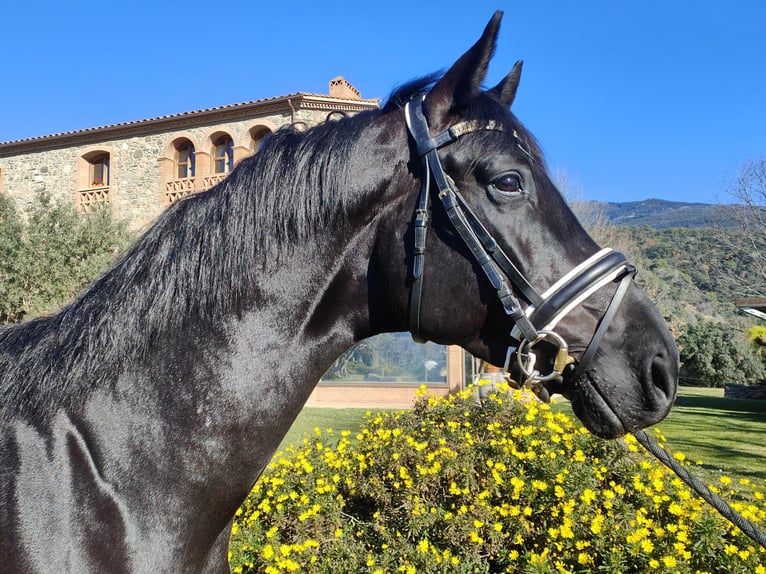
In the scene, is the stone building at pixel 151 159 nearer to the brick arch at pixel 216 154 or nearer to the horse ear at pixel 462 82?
the brick arch at pixel 216 154

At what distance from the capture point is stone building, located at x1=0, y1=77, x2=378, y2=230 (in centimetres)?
1636

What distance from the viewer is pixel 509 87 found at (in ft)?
5.68

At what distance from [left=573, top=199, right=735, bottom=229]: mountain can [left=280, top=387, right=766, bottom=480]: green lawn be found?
9.57 metres

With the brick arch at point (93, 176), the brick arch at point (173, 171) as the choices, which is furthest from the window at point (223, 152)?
the brick arch at point (93, 176)

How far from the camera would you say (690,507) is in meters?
3.21

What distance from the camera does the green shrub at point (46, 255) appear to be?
1281cm

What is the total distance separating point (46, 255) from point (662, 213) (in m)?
133

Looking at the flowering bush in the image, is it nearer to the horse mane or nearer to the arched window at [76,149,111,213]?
the horse mane

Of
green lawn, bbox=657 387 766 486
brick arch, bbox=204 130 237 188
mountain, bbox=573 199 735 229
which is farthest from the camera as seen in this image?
mountain, bbox=573 199 735 229

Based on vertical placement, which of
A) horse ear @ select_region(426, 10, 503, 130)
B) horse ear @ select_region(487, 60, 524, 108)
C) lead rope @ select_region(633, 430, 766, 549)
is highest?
horse ear @ select_region(487, 60, 524, 108)

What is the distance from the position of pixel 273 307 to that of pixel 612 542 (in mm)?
2859

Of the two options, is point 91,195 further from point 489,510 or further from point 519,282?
point 519,282

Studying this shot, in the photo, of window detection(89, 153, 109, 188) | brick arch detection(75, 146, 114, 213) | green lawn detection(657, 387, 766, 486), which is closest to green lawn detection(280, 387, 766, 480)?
green lawn detection(657, 387, 766, 486)

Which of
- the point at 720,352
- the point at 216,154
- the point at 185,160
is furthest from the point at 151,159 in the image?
the point at 720,352
